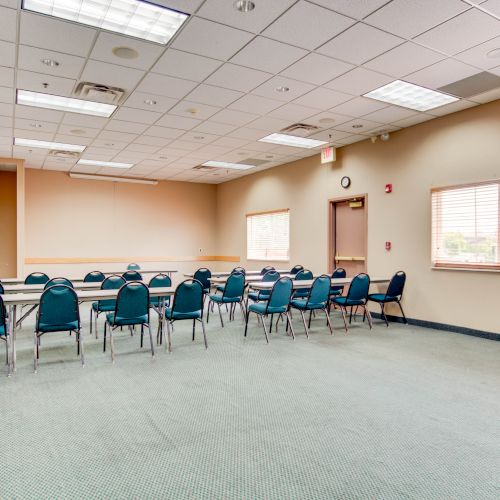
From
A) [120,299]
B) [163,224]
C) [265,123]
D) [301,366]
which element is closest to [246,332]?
[301,366]

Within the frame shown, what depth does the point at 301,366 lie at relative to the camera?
436 cm

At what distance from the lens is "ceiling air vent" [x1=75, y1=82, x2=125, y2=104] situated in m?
5.04

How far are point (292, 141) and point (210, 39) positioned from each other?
162 inches

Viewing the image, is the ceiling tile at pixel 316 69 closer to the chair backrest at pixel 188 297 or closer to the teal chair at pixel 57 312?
the chair backrest at pixel 188 297

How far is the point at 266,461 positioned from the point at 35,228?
966 cm

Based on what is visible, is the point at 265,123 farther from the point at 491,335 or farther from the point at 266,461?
the point at 266,461

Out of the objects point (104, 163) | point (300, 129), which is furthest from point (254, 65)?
point (104, 163)

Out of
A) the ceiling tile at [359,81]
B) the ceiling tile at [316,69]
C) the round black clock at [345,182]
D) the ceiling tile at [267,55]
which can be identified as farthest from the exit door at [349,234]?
the ceiling tile at [267,55]

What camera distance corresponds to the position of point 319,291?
5.80 meters

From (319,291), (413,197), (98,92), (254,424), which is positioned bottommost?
(254,424)

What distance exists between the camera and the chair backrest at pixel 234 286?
6344mm

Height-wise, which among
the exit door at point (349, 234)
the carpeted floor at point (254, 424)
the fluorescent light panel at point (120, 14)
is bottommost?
the carpeted floor at point (254, 424)

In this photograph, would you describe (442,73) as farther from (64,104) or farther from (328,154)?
(64,104)

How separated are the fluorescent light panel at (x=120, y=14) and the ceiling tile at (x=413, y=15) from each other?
1735mm
